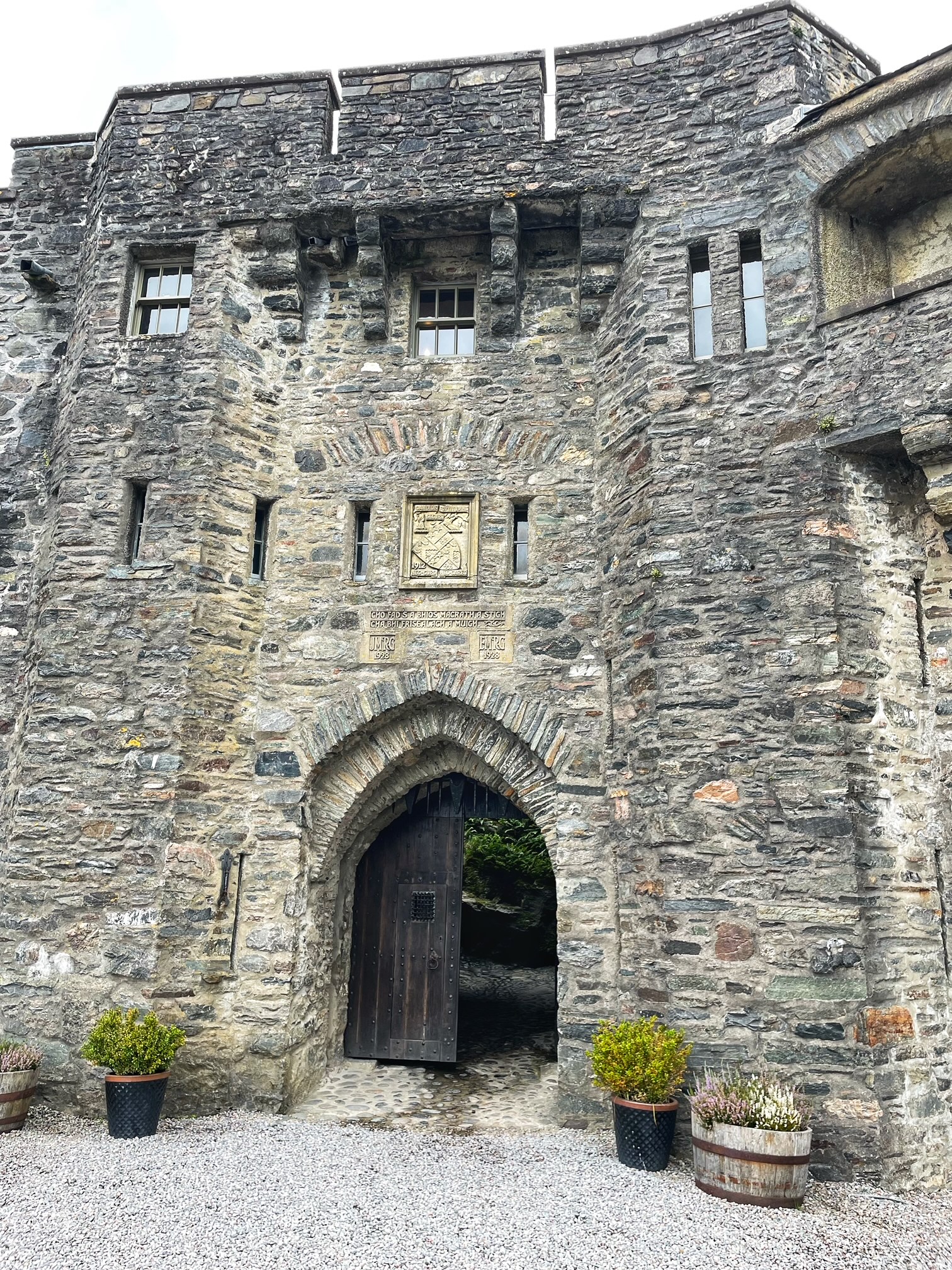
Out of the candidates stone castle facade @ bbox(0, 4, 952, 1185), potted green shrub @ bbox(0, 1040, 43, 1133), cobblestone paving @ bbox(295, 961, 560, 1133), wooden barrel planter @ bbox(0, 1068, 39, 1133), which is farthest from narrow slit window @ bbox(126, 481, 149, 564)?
cobblestone paving @ bbox(295, 961, 560, 1133)

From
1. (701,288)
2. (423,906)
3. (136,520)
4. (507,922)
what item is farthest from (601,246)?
(507,922)

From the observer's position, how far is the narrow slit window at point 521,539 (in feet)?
24.5

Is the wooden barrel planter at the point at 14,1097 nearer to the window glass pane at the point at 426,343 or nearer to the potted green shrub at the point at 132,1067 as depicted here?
the potted green shrub at the point at 132,1067

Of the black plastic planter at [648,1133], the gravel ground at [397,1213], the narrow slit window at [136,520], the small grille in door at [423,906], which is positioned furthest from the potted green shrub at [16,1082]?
the black plastic planter at [648,1133]

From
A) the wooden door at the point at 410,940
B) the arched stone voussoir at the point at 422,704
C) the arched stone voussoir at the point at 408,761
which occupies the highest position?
the arched stone voussoir at the point at 422,704

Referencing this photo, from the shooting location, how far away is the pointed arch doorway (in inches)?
303

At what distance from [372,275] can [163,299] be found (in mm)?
1829

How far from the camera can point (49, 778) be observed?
6840mm

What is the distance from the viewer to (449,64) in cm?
806

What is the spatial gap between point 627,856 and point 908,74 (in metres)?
5.61

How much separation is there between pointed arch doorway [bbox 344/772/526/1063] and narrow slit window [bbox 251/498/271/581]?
87.5 inches

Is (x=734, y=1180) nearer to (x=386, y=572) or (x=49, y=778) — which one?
(x=386, y=572)

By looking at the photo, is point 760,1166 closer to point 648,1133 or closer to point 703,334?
point 648,1133

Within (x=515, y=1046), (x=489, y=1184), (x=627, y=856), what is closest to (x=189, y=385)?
(x=627, y=856)
